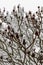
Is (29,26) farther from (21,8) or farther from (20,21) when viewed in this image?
(21,8)

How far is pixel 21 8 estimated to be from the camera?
41.2 feet

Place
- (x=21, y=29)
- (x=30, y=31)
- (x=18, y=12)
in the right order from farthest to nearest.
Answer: (x=18, y=12) → (x=21, y=29) → (x=30, y=31)

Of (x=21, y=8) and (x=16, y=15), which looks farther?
(x=21, y=8)

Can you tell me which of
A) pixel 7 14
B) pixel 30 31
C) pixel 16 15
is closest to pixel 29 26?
pixel 30 31

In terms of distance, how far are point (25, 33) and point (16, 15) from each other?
113 cm

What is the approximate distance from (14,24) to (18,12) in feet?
1.97

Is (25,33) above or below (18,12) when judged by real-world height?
below

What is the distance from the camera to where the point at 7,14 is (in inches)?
477

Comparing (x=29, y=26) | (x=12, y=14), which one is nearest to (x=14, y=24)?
(x=12, y=14)

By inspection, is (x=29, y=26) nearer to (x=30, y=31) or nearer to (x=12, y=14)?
(x=30, y=31)

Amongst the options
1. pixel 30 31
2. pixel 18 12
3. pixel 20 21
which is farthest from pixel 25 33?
pixel 18 12

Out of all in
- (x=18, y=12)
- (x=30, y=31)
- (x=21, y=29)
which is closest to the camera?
(x=30, y=31)

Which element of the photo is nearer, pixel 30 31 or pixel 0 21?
pixel 30 31

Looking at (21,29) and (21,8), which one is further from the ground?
(21,8)
